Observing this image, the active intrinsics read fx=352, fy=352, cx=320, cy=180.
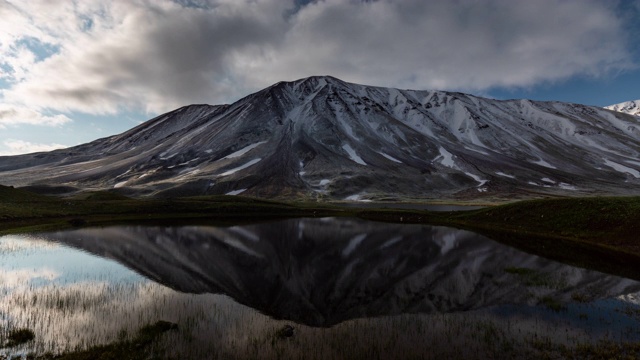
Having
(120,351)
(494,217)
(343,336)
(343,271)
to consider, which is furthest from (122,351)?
(494,217)

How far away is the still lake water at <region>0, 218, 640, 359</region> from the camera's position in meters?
18.7

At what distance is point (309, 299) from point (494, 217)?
58499 millimetres

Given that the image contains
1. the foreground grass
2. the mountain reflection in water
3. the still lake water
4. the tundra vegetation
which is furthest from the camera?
the mountain reflection in water

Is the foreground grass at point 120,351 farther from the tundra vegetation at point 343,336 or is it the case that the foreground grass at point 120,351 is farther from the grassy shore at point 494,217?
the grassy shore at point 494,217

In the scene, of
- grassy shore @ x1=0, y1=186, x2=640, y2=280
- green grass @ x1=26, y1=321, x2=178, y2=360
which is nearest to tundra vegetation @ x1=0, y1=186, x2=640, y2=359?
green grass @ x1=26, y1=321, x2=178, y2=360

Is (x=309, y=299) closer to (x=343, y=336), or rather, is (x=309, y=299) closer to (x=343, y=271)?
(x=343, y=336)

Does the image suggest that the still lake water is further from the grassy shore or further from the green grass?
the grassy shore

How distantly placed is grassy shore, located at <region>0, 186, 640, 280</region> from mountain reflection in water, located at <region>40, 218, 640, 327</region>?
6.66m

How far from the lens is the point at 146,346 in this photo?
17625mm

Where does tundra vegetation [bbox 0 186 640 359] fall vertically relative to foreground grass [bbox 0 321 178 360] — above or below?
below

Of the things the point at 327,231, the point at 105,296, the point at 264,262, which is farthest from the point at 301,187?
the point at 105,296

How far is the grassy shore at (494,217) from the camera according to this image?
1751 inches

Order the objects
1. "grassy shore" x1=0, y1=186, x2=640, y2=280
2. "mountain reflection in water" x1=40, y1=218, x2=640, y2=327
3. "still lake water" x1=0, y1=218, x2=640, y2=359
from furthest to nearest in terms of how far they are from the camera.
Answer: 1. "grassy shore" x1=0, y1=186, x2=640, y2=280
2. "mountain reflection in water" x1=40, y1=218, x2=640, y2=327
3. "still lake water" x1=0, y1=218, x2=640, y2=359

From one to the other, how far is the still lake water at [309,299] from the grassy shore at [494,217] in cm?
810
